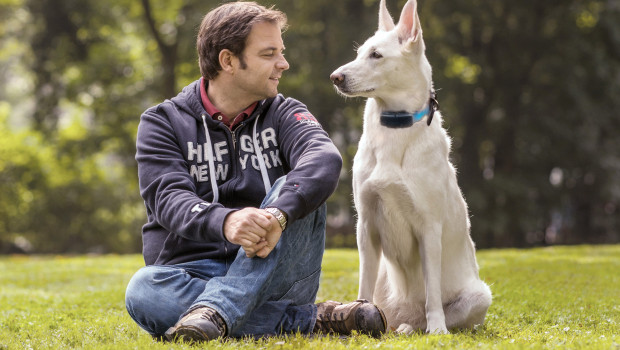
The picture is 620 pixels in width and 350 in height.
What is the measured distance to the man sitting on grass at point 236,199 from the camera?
11.0ft

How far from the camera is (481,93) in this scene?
63.0 feet

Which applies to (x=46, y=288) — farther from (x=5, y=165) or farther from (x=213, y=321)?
(x=5, y=165)

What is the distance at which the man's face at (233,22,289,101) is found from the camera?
12.6 feet

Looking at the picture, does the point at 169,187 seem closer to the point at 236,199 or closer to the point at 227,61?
the point at 236,199

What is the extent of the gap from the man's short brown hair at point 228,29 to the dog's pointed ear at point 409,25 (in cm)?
68

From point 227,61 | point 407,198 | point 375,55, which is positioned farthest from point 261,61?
point 407,198

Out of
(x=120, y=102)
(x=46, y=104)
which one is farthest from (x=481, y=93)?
(x=46, y=104)

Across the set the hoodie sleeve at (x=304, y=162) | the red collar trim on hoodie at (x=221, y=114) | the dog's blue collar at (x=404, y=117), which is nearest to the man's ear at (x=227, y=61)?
the red collar trim on hoodie at (x=221, y=114)

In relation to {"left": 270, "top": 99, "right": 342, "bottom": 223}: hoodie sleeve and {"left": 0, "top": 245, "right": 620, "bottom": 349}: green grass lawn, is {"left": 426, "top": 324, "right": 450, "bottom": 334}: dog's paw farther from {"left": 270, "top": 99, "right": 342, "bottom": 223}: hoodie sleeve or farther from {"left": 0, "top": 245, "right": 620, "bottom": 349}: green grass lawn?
{"left": 270, "top": 99, "right": 342, "bottom": 223}: hoodie sleeve

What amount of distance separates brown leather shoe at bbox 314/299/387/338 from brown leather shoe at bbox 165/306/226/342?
0.66m

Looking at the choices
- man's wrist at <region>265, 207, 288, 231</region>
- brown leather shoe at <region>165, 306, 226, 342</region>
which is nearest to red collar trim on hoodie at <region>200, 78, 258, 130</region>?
man's wrist at <region>265, 207, 288, 231</region>

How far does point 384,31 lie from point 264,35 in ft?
2.69

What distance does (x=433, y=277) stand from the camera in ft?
13.0

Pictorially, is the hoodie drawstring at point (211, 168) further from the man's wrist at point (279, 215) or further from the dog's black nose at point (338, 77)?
the dog's black nose at point (338, 77)
